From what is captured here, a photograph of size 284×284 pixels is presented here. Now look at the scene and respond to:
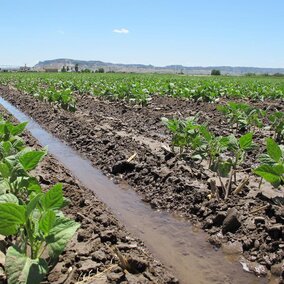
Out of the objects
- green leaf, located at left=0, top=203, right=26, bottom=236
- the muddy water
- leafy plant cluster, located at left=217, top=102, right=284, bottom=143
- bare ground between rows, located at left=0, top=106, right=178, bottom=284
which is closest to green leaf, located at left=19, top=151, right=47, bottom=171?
green leaf, located at left=0, top=203, right=26, bottom=236

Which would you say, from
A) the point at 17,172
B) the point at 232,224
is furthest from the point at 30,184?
the point at 232,224

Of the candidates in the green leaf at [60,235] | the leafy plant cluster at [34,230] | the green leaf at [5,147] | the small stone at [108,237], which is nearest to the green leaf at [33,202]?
the leafy plant cluster at [34,230]

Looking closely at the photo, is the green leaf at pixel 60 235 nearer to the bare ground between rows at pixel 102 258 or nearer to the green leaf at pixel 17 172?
the bare ground between rows at pixel 102 258

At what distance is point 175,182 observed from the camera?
18.4ft

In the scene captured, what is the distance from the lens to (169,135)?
923 cm

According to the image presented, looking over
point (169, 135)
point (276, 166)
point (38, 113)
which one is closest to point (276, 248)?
point (276, 166)

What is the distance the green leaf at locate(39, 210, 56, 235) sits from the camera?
2.51 metres

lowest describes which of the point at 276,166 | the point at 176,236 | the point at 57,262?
the point at 176,236

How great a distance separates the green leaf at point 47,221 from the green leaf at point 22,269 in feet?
0.62

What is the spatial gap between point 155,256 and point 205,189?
159 centimetres

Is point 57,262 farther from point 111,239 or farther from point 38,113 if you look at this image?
point 38,113

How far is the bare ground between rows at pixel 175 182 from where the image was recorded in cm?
403

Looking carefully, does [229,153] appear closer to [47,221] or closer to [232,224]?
[232,224]

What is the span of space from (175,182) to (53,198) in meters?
3.04
